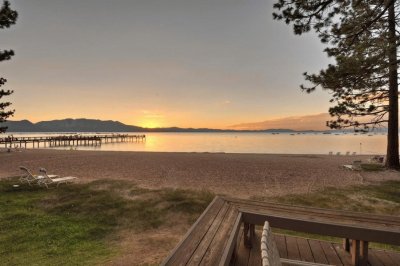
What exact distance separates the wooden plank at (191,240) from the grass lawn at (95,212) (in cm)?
273

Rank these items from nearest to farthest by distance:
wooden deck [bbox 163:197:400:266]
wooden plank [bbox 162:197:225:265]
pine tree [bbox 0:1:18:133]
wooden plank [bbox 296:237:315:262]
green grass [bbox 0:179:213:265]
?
wooden plank [bbox 162:197:225:265]
wooden deck [bbox 163:197:400:266]
wooden plank [bbox 296:237:315:262]
green grass [bbox 0:179:213:265]
pine tree [bbox 0:1:18:133]

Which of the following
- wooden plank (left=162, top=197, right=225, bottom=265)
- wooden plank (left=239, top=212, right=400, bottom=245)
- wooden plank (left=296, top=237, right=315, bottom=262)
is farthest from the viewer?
wooden plank (left=296, top=237, right=315, bottom=262)

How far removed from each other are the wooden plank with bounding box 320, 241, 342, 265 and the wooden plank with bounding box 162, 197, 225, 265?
1897 mm

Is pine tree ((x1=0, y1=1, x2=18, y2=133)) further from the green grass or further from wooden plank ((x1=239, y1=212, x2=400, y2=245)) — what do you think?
wooden plank ((x1=239, y1=212, x2=400, y2=245))

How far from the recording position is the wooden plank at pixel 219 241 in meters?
2.93

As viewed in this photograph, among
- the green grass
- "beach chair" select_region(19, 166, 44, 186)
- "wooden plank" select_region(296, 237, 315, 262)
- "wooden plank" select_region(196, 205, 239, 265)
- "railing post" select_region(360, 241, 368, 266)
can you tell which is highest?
"wooden plank" select_region(196, 205, 239, 265)

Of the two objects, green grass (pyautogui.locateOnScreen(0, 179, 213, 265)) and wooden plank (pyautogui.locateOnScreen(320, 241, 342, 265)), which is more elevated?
wooden plank (pyautogui.locateOnScreen(320, 241, 342, 265))

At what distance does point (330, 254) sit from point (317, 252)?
0.65 ft

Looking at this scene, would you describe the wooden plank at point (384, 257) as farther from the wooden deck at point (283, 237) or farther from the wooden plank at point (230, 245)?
the wooden plank at point (230, 245)

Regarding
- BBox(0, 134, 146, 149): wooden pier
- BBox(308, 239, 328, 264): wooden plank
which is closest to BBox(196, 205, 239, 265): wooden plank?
BBox(308, 239, 328, 264): wooden plank

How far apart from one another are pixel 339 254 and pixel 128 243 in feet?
15.3

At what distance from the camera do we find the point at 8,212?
8859mm

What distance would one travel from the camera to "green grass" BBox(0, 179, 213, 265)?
6215 mm

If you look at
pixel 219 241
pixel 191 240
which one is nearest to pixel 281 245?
pixel 219 241
